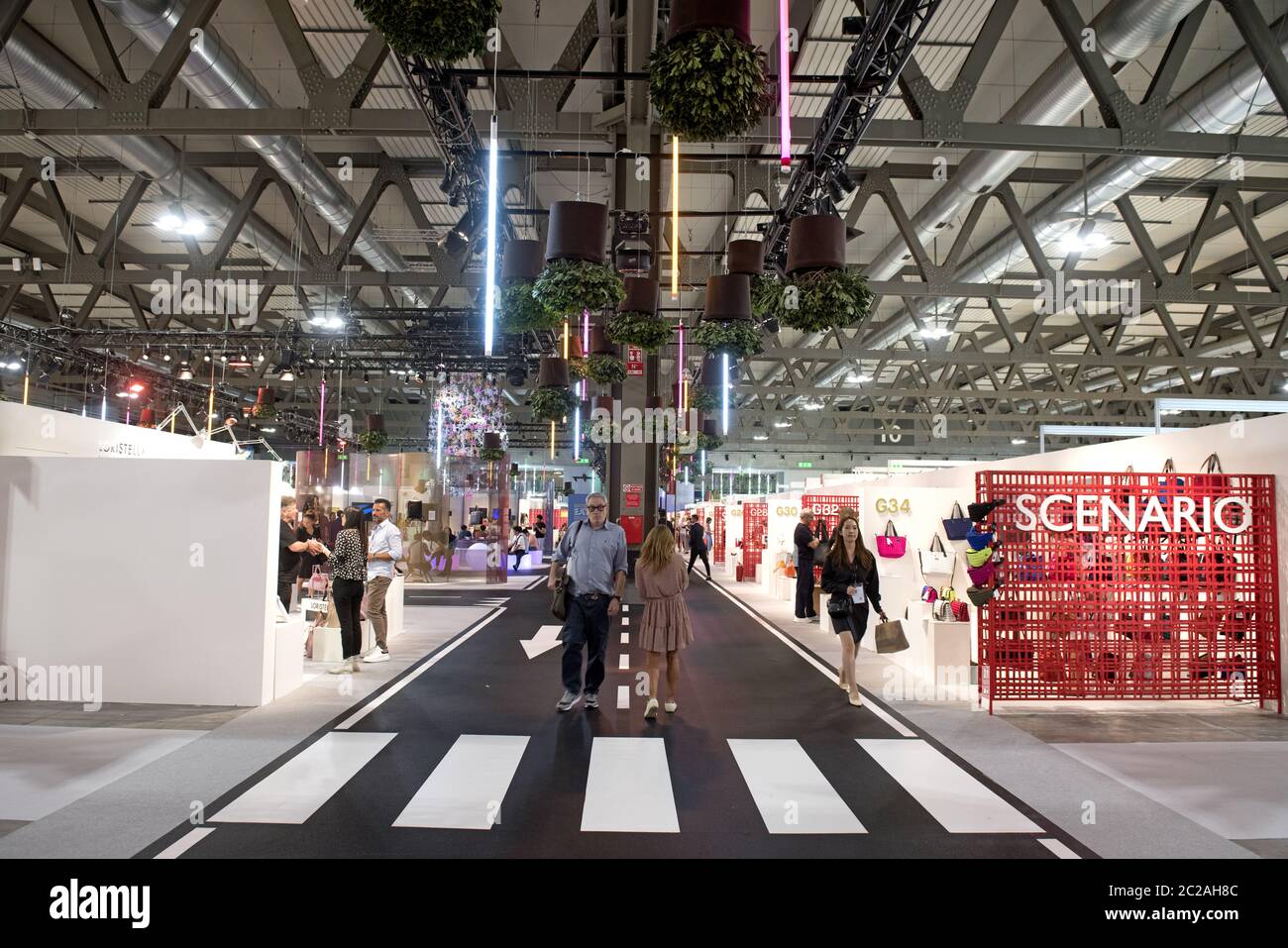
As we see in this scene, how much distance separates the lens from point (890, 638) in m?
7.77

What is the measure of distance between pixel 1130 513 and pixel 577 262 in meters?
5.74

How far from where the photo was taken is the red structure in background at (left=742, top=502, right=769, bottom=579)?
862 inches

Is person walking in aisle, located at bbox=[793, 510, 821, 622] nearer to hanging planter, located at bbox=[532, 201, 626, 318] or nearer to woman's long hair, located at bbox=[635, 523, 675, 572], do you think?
woman's long hair, located at bbox=[635, 523, 675, 572]

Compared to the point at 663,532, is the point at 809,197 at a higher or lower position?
higher

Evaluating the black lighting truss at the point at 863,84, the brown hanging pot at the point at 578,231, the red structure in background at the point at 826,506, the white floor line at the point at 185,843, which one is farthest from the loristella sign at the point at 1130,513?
the white floor line at the point at 185,843

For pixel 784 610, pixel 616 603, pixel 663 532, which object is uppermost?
pixel 663 532

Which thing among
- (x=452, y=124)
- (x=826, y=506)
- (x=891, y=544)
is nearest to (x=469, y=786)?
(x=452, y=124)

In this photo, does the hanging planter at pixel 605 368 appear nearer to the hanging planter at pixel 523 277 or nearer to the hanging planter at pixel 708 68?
the hanging planter at pixel 523 277

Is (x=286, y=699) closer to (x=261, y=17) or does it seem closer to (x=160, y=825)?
(x=160, y=825)

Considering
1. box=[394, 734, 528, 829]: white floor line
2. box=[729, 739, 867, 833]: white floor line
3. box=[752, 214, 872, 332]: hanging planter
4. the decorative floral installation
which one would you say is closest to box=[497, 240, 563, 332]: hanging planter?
box=[752, 214, 872, 332]: hanging planter

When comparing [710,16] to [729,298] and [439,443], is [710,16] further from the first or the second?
[439,443]

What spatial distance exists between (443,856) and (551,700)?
3466 mm

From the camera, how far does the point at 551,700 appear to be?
7.15 m
